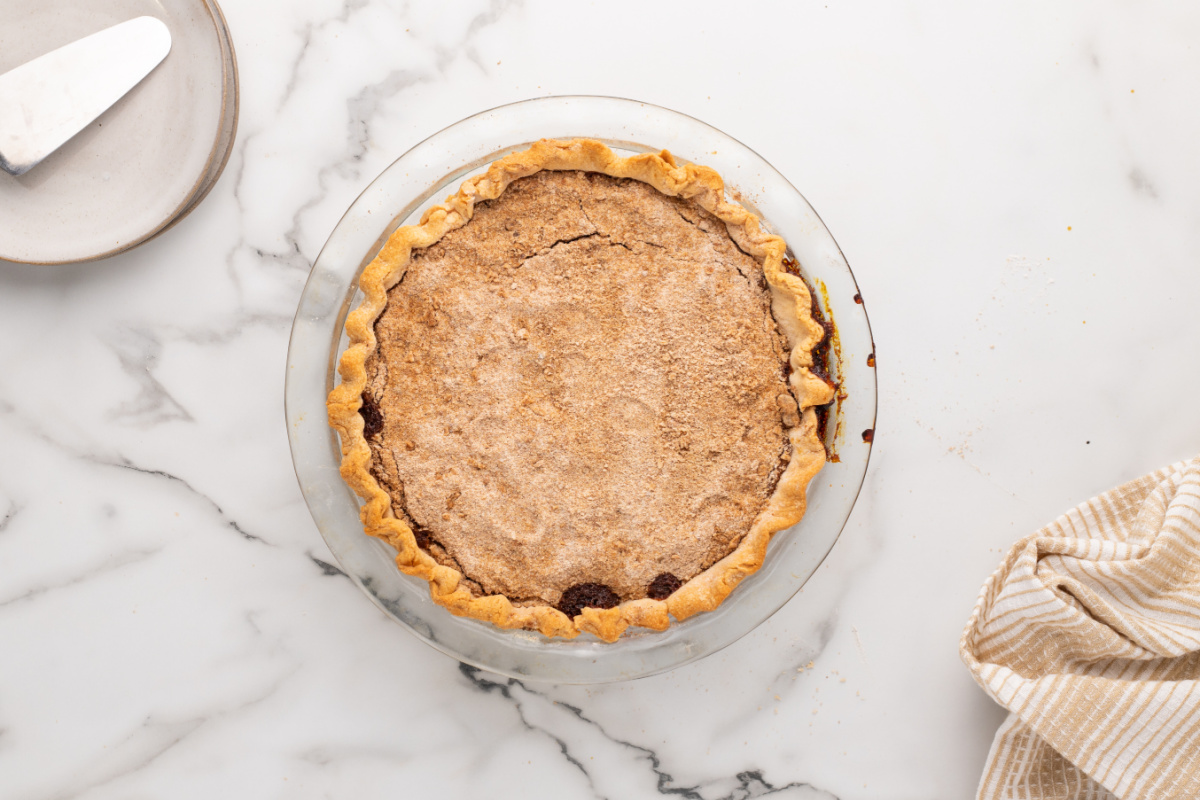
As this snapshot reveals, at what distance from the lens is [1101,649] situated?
175 centimetres

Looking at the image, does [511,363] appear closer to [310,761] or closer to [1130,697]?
[310,761]

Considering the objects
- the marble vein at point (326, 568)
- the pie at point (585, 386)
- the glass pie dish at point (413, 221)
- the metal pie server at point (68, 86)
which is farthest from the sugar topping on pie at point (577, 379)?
the metal pie server at point (68, 86)

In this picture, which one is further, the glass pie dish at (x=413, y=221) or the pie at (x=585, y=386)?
the glass pie dish at (x=413, y=221)

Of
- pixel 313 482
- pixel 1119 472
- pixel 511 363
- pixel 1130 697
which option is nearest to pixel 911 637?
pixel 1130 697

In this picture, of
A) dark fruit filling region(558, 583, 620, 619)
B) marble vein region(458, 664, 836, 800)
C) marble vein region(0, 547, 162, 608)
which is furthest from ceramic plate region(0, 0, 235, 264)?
marble vein region(458, 664, 836, 800)

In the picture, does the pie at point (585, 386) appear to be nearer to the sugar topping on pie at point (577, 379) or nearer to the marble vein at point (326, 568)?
the sugar topping on pie at point (577, 379)

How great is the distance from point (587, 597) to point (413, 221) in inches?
39.4

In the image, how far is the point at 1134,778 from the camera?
1716 mm

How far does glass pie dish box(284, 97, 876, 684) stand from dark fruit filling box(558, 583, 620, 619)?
0.19 meters

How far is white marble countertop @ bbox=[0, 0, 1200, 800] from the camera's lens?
1.88 metres

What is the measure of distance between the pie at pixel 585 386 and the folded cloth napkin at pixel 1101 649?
75 centimetres

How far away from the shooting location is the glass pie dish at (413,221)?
5.65 feet

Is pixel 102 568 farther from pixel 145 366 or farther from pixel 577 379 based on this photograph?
pixel 577 379

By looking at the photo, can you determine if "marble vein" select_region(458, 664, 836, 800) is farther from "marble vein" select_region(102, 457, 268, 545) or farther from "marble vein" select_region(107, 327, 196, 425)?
"marble vein" select_region(107, 327, 196, 425)
